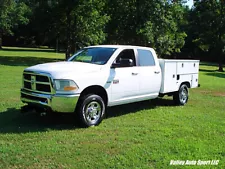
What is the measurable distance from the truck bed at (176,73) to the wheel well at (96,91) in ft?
7.70

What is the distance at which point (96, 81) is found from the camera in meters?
6.80

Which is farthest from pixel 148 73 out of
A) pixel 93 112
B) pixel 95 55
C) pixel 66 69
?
pixel 66 69

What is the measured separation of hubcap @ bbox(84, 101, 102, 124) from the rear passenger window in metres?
1.96

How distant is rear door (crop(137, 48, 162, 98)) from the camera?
26.4ft

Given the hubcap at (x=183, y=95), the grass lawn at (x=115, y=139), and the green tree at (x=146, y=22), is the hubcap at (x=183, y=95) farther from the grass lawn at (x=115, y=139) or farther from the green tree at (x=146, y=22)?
the green tree at (x=146, y=22)

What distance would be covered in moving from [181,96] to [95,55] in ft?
12.2

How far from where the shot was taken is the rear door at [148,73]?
8.04m

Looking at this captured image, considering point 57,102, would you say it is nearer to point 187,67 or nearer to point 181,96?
point 181,96

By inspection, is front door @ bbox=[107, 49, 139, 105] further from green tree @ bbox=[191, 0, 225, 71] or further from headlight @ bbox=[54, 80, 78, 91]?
green tree @ bbox=[191, 0, 225, 71]

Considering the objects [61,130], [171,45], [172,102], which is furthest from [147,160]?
[171,45]

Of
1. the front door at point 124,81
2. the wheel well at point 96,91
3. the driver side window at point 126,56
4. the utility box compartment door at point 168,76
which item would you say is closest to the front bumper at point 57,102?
the wheel well at point 96,91

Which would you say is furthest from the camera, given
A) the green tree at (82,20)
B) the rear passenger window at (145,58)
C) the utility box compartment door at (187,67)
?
the green tree at (82,20)

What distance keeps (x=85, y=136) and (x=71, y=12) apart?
24915mm

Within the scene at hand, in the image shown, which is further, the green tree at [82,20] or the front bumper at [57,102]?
the green tree at [82,20]
